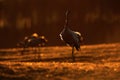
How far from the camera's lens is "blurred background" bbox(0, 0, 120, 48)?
3328cm

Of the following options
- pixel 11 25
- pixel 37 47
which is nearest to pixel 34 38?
pixel 37 47

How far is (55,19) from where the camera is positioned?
38.4 m

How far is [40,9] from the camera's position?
40.9m

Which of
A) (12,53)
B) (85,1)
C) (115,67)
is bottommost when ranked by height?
(85,1)

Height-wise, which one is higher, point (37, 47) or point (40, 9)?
point (37, 47)

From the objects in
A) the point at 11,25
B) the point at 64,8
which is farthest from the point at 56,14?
the point at 11,25

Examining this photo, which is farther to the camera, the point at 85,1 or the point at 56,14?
the point at 85,1

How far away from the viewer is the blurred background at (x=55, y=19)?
33281 millimetres

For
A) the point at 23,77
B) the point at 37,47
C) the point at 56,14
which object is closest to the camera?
the point at 23,77

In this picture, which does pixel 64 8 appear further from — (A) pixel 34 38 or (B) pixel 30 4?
(A) pixel 34 38

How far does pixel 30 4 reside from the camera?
4156cm

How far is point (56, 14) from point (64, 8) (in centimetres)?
103

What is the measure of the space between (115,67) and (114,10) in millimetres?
29081

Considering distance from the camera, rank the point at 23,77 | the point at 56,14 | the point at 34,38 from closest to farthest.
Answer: the point at 23,77 < the point at 34,38 < the point at 56,14
